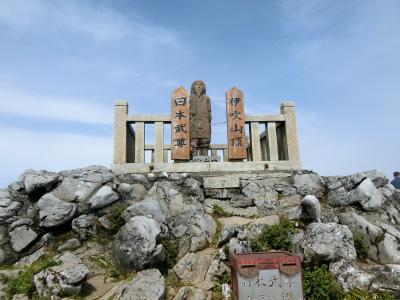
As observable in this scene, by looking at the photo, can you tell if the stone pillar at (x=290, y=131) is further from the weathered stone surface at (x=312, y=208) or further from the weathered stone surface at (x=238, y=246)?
the weathered stone surface at (x=238, y=246)

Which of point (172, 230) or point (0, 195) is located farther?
point (0, 195)

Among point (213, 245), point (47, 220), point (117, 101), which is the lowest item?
point (213, 245)

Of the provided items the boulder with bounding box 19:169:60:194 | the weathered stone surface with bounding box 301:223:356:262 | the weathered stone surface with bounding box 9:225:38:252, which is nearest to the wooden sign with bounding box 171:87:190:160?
the boulder with bounding box 19:169:60:194

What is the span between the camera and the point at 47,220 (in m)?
10.0

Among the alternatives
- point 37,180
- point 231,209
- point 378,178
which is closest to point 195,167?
point 231,209

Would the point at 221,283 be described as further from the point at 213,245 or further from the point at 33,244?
the point at 33,244

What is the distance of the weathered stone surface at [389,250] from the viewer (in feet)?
29.6

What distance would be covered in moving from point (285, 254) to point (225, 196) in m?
4.92

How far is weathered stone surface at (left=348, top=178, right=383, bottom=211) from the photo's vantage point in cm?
1129

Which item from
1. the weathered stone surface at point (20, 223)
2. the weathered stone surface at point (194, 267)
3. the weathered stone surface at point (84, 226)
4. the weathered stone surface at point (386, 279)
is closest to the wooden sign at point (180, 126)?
the weathered stone surface at point (84, 226)

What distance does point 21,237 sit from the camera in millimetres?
9781

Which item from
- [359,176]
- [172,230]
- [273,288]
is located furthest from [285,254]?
[359,176]

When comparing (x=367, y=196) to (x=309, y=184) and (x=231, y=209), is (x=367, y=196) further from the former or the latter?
(x=231, y=209)

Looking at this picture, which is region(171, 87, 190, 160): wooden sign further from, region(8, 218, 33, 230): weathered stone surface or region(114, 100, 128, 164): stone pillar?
region(8, 218, 33, 230): weathered stone surface
